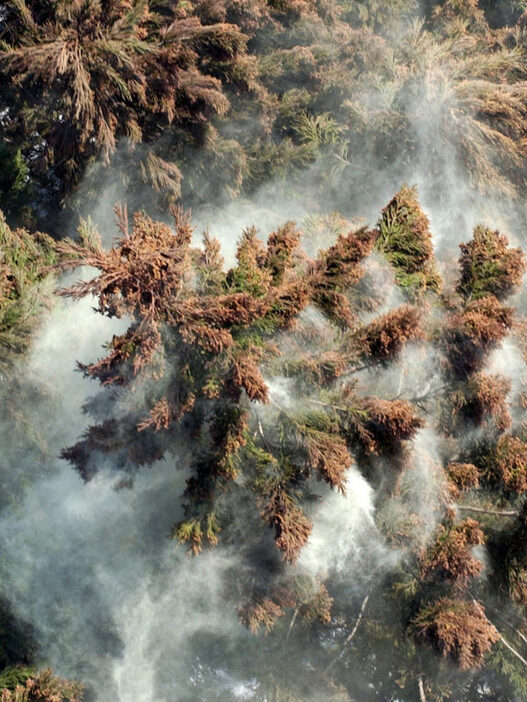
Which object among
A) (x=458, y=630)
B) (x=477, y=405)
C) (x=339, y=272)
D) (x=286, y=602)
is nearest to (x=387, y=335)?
(x=339, y=272)

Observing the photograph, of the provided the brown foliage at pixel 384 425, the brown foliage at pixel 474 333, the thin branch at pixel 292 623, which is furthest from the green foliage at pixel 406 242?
the thin branch at pixel 292 623

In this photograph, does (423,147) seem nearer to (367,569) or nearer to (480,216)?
(480,216)

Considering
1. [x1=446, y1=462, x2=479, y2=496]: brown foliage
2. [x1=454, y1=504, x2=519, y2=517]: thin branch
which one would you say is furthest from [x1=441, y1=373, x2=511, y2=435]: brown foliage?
[x1=454, y1=504, x2=519, y2=517]: thin branch

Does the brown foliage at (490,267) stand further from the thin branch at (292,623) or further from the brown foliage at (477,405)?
the thin branch at (292,623)

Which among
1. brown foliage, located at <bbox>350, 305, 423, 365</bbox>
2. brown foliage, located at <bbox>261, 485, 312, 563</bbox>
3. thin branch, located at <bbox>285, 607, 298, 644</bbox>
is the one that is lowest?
thin branch, located at <bbox>285, 607, 298, 644</bbox>

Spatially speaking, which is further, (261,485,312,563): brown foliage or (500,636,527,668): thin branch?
(500,636,527,668): thin branch

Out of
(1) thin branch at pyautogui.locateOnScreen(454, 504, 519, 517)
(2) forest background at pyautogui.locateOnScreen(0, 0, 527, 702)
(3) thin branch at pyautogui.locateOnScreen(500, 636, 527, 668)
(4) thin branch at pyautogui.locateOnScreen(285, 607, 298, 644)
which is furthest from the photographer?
(4) thin branch at pyautogui.locateOnScreen(285, 607, 298, 644)

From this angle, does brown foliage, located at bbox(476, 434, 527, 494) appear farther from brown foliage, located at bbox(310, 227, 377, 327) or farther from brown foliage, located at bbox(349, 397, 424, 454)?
brown foliage, located at bbox(310, 227, 377, 327)
